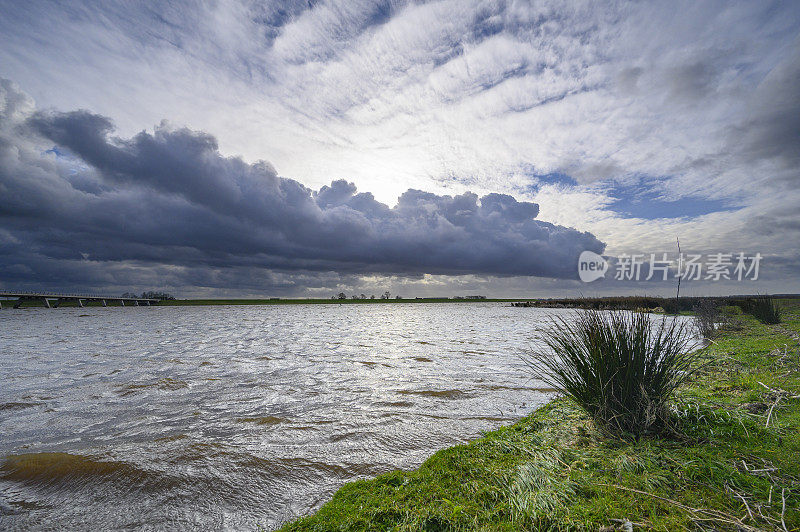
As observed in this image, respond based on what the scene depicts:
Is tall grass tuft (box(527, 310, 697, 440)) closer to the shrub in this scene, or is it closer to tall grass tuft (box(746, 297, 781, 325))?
the shrub

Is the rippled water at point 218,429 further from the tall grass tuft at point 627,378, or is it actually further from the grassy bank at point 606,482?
the tall grass tuft at point 627,378

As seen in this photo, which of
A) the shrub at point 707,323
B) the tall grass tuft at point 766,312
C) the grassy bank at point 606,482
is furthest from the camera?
the tall grass tuft at point 766,312

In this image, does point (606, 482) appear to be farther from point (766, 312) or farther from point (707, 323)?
point (766, 312)

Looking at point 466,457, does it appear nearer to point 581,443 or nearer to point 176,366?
A: point 581,443

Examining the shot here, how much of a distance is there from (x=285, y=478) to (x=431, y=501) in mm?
2077

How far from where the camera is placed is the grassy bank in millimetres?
2889

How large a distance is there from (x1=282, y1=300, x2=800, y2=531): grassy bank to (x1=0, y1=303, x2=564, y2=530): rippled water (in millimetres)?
816

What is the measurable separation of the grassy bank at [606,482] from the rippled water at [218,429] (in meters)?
0.82

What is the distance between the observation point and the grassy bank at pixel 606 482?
2889 mm

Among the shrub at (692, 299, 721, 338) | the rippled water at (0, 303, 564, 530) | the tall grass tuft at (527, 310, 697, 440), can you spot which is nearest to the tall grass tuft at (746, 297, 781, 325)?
the shrub at (692, 299, 721, 338)

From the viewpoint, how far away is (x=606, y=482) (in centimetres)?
345

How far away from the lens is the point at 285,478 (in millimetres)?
4449

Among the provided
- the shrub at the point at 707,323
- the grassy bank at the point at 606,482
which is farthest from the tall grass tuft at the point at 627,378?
the shrub at the point at 707,323

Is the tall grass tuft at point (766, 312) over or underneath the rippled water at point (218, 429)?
over
